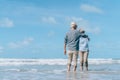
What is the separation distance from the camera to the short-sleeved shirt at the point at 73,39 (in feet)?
49.8

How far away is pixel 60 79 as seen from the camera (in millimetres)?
11602

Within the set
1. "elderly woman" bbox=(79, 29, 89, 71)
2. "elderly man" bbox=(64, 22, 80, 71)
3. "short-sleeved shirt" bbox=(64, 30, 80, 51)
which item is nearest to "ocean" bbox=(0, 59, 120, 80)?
"elderly woman" bbox=(79, 29, 89, 71)

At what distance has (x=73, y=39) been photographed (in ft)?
49.8

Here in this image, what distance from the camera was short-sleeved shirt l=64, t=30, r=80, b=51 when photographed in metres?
15.2

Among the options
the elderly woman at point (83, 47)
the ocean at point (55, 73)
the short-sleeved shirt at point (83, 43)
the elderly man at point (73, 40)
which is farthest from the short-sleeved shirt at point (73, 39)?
the ocean at point (55, 73)

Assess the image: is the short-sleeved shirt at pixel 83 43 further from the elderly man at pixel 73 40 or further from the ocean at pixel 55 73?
the ocean at pixel 55 73

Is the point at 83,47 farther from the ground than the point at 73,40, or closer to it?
closer to it

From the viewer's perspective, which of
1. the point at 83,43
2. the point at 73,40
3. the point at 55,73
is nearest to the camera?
the point at 55,73

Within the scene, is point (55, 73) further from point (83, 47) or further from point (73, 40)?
point (83, 47)

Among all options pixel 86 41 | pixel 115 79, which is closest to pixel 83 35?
pixel 86 41

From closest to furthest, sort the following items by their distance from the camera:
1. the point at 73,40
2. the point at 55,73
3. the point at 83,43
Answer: the point at 55,73
the point at 73,40
the point at 83,43

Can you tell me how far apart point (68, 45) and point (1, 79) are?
4.18 meters

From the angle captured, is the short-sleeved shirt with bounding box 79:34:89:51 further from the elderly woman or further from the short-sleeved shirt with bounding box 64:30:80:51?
the short-sleeved shirt with bounding box 64:30:80:51

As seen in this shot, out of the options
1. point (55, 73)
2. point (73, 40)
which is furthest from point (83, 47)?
point (55, 73)
